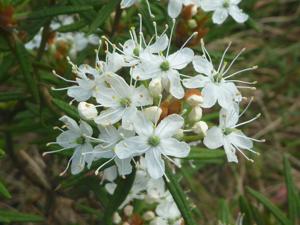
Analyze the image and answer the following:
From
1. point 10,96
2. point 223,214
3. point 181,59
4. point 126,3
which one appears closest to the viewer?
point 181,59

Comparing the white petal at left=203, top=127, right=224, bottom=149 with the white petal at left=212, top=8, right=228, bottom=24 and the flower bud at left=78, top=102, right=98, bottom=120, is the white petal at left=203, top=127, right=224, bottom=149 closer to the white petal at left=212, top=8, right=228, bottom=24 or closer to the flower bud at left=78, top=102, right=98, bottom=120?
the flower bud at left=78, top=102, right=98, bottom=120

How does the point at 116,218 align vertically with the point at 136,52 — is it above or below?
below

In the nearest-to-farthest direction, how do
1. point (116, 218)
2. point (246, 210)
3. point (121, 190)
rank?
point (121, 190) → point (116, 218) → point (246, 210)

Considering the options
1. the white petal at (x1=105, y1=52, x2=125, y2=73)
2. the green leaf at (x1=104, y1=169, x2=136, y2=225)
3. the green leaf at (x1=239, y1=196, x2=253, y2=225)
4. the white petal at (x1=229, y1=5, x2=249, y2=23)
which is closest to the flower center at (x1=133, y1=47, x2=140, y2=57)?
the white petal at (x1=105, y1=52, x2=125, y2=73)

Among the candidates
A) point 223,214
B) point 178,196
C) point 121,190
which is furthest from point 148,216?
point 223,214

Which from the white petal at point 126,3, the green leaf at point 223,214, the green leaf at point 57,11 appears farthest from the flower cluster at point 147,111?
the green leaf at point 223,214

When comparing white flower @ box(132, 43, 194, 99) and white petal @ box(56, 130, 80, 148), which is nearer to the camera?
white flower @ box(132, 43, 194, 99)

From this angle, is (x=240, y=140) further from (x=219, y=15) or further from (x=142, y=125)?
(x=219, y=15)

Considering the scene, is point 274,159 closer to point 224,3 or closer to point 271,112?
point 271,112
